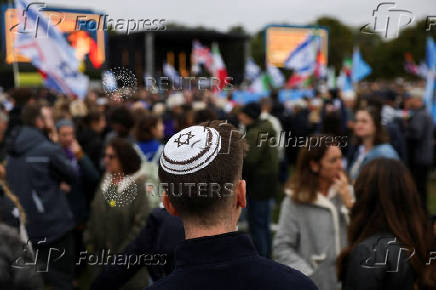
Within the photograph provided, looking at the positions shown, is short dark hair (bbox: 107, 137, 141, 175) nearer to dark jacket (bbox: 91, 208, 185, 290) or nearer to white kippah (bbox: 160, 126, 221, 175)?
dark jacket (bbox: 91, 208, 185, 290)

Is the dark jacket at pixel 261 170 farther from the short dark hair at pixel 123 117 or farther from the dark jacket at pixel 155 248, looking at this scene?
the dark jacket at pixel 155 248

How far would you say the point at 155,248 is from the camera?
2.12 m

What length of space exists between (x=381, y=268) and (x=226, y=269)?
3.59ft

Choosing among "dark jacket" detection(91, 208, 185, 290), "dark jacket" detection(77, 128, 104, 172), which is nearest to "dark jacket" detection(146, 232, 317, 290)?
"dark jacket" detection(91, 208, 185, 290)

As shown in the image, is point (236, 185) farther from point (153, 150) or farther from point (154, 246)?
point (153, 150)

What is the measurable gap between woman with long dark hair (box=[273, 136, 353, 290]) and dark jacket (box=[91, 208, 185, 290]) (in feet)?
2.90

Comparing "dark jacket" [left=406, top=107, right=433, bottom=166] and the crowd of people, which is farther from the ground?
the crowd of people

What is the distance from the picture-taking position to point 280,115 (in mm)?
8562

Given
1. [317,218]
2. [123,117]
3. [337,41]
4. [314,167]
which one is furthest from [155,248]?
[337,41]

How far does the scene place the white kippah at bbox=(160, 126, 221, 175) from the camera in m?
1.19

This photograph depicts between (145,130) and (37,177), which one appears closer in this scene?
(37,177)

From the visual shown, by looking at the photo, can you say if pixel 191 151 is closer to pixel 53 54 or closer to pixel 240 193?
pixel 240 193

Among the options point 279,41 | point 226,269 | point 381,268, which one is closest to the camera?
point 226,269

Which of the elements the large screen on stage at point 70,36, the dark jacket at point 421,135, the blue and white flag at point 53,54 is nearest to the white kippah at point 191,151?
the large screen on stage at point 70,36
